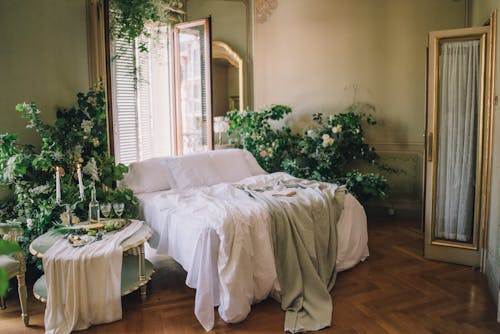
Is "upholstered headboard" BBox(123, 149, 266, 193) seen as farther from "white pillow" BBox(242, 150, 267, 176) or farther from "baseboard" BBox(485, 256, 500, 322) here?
"baseboard" BBox(485, 256, 500, 322)

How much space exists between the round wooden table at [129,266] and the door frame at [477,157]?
2.49 m

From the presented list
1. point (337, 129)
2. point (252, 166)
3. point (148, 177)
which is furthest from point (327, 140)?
point (148, 177)

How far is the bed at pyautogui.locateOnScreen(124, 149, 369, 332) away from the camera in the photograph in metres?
2.76

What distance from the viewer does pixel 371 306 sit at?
2967mm

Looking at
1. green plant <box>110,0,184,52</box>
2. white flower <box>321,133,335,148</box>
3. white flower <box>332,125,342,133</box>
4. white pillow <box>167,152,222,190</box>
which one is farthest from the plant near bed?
white flower <box>332,125,342,133</box>

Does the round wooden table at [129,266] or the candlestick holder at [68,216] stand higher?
the candlestick holder at [68,216]

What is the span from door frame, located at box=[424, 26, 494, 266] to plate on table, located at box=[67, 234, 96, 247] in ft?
9.43

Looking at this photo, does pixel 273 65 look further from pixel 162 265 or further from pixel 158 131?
pixel 162 265

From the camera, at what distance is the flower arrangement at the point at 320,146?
4.90m

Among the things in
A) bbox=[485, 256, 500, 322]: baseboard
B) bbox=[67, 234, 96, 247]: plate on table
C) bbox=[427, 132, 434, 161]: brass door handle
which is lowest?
bbox=[485, 256, 500, 322]: baseboard

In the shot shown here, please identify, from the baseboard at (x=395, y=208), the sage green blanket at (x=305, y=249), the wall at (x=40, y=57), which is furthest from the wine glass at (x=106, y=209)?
the baseboard at (x=395, y=208)

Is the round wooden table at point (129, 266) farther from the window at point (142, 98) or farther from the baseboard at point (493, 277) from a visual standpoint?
the baseboard at point (493, 277)

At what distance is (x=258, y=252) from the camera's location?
9.70 ft

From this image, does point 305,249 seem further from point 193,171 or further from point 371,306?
point 193,171
